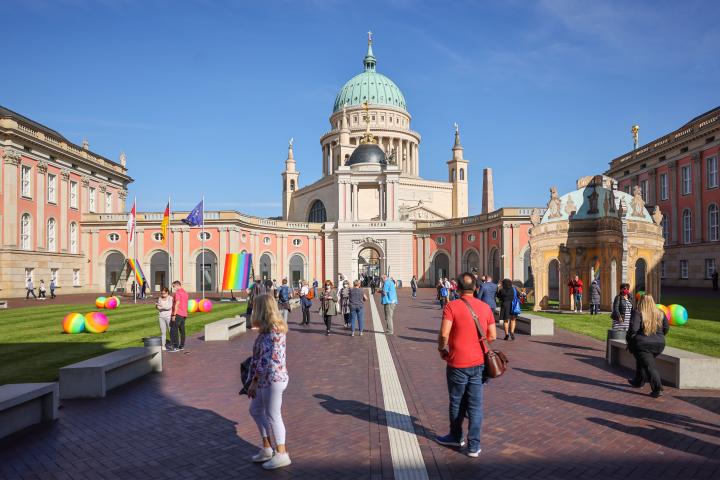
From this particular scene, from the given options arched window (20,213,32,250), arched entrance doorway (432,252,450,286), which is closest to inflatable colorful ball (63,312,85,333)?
arched window (20,213,32,250)

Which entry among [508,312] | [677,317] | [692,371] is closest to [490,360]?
[692,371]

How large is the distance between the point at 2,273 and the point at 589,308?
131 feet

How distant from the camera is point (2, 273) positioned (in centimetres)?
3988

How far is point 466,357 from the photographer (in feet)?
21.6

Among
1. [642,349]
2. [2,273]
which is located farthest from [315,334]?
[2,273]

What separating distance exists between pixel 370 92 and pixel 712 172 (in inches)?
2427

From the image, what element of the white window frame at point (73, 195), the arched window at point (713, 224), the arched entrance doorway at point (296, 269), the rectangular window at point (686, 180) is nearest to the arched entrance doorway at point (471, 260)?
the arched entrance doorway at point (296, 269)

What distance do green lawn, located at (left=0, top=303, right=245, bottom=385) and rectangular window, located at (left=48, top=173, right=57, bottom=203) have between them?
24.2 m

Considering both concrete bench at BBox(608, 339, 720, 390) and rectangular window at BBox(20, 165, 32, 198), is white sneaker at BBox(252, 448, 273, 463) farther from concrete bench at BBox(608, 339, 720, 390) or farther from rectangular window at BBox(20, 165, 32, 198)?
rectangular window at BBox(20, 165, 32, 198)

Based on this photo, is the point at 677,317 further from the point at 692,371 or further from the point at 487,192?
the point at 487,192

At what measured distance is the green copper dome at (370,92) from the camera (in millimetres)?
93312

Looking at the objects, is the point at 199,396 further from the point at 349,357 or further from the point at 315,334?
the point at 315,334

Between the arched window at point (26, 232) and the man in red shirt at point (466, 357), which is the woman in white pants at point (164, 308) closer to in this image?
the man in red shirt at point (466, 357)

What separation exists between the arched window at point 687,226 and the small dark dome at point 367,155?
123ft
